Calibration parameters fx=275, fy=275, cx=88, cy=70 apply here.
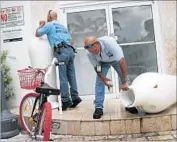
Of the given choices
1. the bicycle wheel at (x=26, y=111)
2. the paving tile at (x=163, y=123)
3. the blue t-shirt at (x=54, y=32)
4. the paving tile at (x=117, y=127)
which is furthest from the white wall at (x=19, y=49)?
the paving tile at (x=163, y=123)

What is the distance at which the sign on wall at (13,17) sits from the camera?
5207 mm

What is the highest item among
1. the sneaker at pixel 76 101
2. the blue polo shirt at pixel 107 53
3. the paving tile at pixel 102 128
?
the blue polo shirt at pixel 107 53

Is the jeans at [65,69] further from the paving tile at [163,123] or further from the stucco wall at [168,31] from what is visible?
the stucco wall at [168,31]

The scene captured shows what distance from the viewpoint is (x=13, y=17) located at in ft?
17.1

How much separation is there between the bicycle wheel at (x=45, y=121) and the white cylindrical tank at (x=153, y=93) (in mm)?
1188

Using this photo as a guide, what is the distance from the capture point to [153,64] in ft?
17.0

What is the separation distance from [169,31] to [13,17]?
9.67 feet

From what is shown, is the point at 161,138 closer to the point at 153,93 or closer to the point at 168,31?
the point at 153,93

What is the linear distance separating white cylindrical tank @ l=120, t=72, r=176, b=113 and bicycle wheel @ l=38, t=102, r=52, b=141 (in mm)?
1188

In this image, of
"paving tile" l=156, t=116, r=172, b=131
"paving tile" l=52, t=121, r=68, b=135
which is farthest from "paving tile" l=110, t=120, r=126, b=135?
"paving tile" l=52, t=121, r=68, b=135

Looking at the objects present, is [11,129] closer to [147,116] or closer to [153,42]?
[147,116]

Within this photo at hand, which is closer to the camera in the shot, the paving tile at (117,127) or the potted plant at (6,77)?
the paving tile at (117,127)

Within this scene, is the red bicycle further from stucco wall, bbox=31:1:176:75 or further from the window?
stucco wall, bbox=31:1:176:75

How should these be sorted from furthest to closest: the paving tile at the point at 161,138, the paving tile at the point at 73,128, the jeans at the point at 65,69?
the jeans at the point at 65,69 < the paving tile at the point at 73,128 < the paving tile at the point at 161,138
